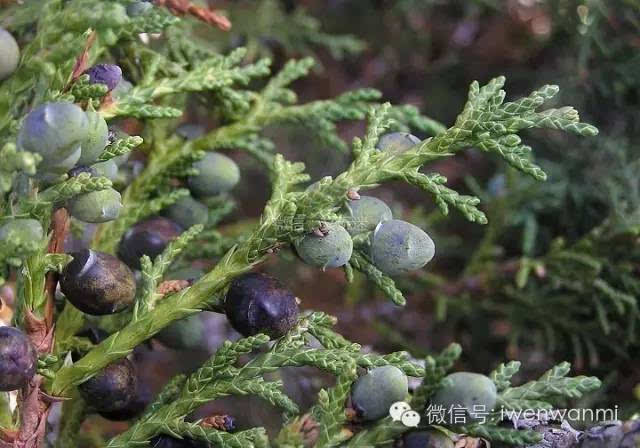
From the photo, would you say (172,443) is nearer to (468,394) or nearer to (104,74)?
(468,394)

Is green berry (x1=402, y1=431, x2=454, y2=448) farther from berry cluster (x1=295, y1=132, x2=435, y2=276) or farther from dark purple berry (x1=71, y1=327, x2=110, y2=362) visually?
dark purple berry (x1=71, y1=327, x2=110, y2=362)

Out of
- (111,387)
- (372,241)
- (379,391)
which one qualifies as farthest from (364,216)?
(111,387)

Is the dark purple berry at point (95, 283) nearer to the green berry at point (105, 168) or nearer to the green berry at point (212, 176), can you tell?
the green berry at point (105, 168)

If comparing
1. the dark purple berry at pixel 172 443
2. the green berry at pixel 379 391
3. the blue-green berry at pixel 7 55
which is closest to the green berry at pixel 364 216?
the green berry at pixel 379 391

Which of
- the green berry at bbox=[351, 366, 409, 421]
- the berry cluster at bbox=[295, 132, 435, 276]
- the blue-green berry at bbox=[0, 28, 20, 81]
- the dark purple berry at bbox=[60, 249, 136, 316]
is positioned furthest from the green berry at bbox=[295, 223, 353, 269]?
the blue-green berry at bbox=[0, 28, 20, 81]

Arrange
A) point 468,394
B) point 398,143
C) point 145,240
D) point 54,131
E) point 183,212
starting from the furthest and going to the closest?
point 183,212
point 145,240
point 398,143
point 468,394
point 54,131
